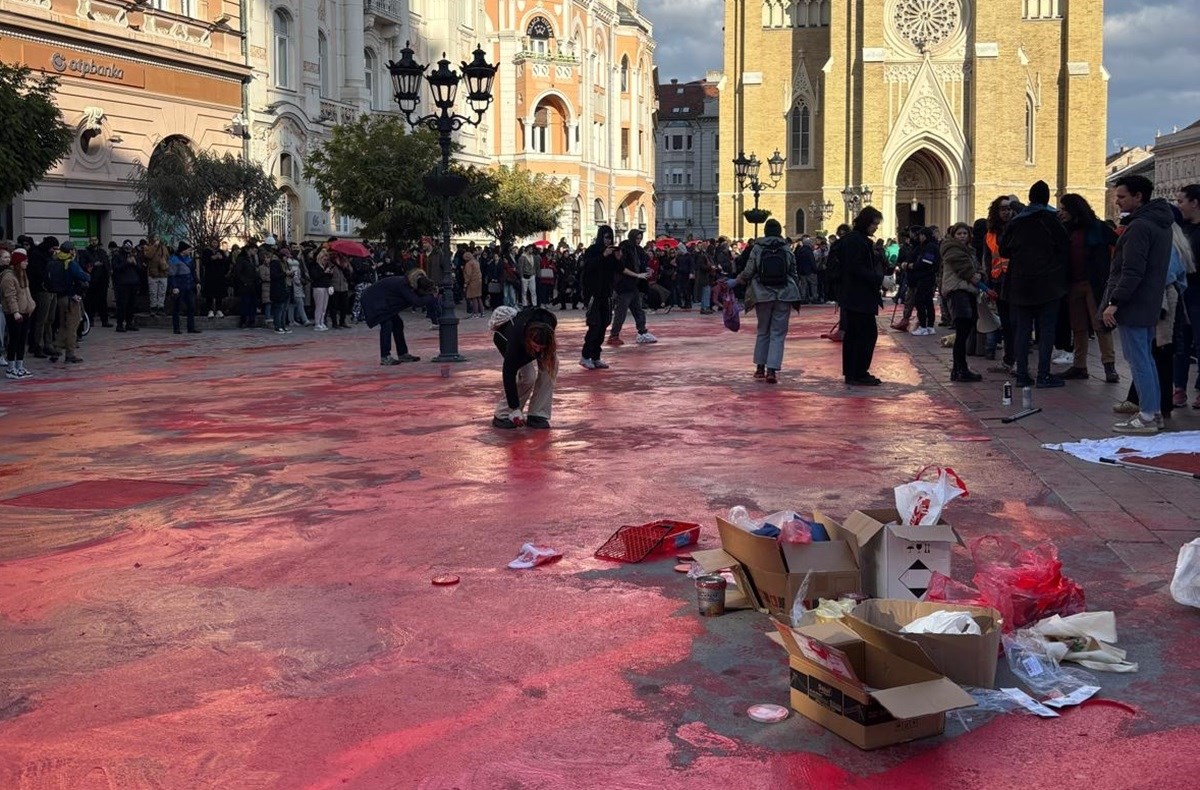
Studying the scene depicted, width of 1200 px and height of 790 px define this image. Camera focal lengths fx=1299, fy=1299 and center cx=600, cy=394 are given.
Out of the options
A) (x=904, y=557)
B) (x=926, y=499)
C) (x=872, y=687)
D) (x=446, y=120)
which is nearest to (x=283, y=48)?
(x=446, y=120)

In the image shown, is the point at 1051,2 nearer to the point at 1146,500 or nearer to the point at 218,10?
the point at 218,10

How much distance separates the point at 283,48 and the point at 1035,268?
2893 centimetres

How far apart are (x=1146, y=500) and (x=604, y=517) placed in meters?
3.01

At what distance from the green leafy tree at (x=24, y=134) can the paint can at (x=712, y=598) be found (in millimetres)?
18100

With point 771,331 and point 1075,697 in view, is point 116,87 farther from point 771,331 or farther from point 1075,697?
point 1075,697

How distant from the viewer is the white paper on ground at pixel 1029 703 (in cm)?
416

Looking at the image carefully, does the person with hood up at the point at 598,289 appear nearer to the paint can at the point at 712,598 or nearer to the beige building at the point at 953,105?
the paint can at the point at 712,598

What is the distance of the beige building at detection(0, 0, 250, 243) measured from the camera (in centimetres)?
2561

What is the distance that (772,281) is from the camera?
542 inches

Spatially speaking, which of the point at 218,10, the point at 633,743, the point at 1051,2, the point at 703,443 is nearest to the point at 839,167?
the point at 1051,2

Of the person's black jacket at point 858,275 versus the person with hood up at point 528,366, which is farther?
the person's black jacket at point 858,275

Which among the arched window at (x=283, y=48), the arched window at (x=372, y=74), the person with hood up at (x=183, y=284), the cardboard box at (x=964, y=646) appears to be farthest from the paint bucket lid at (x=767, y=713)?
the arched window at (x=372, y=74)

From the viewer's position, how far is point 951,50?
57031 millimetres

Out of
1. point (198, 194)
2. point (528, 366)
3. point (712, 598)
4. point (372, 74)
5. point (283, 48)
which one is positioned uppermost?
point (372, 74)
